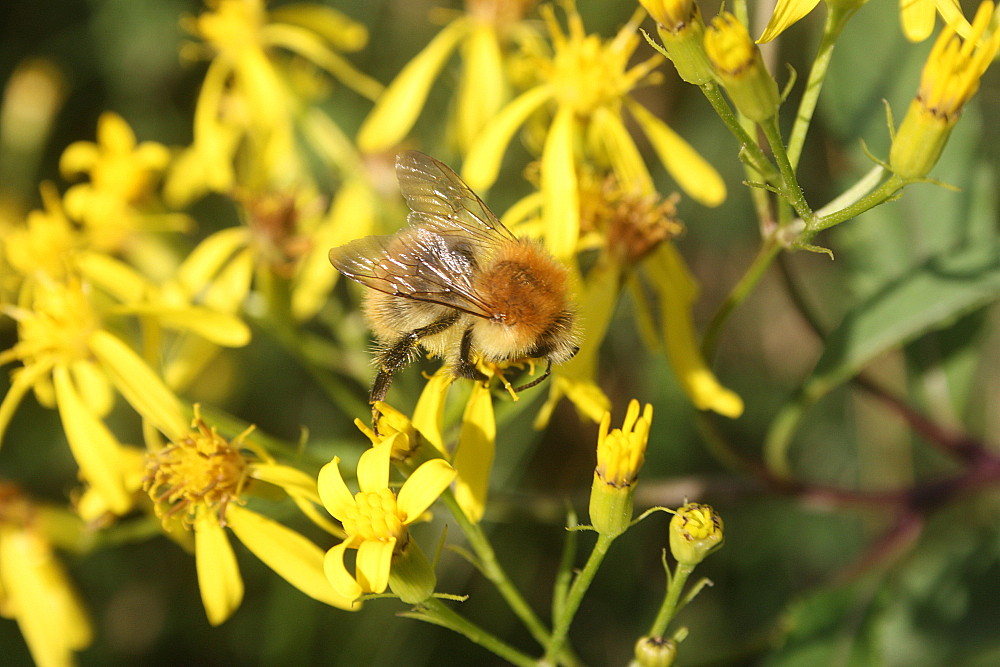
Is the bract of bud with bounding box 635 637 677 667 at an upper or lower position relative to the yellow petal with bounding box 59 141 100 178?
lower

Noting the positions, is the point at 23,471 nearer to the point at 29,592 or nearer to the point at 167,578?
the point at 167,578

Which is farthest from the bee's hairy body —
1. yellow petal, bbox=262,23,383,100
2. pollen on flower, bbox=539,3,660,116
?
yellow petal, bbox=262,23,383,100

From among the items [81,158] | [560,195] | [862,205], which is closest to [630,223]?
[560,195]

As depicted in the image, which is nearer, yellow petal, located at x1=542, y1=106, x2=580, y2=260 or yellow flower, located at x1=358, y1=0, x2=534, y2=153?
yellow petal, located at x1=542, y1=106, x2=580, y2=260

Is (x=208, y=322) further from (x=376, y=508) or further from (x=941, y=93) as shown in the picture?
(x=941, y=93)

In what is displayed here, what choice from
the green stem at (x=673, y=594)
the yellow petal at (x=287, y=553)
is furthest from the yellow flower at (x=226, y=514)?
the green stem at (x=673, y=594)

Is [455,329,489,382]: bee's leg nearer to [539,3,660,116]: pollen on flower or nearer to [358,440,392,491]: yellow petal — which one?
[358,440,392,491]: yellow petal

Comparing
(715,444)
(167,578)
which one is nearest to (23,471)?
(167,578)

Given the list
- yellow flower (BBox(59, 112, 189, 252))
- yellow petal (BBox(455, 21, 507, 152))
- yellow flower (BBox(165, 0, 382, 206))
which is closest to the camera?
yellow petal (BBox(455, 21, 507, 152))
